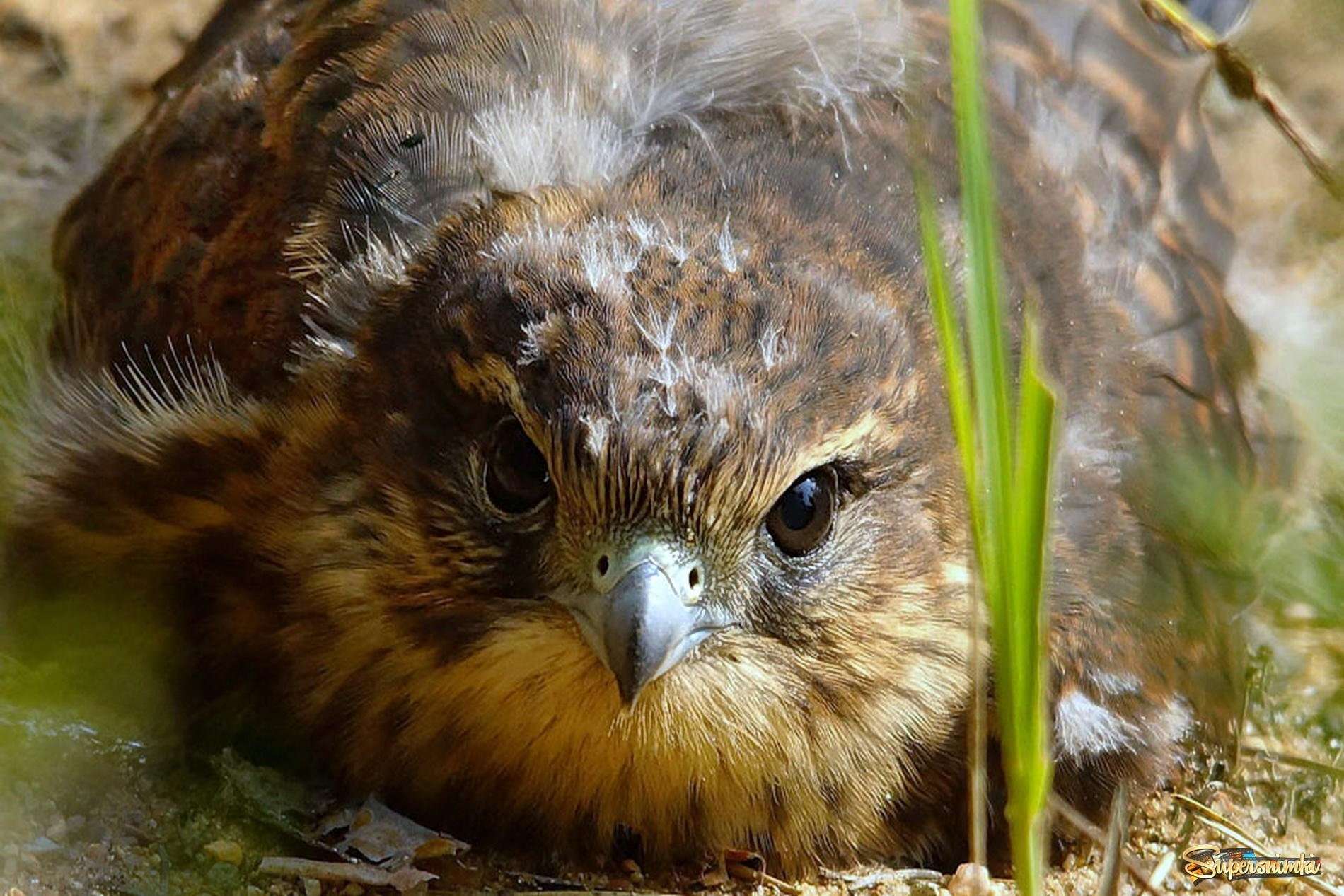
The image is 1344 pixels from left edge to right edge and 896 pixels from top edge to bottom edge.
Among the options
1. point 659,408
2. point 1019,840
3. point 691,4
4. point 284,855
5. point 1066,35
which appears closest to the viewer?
point 1019,840

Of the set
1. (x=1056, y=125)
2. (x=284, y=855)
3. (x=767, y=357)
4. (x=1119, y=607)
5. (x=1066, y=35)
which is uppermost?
(x=1066, y=35)

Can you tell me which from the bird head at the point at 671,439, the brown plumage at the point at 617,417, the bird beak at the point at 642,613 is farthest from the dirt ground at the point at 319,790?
the bird beak at the point at 642,613

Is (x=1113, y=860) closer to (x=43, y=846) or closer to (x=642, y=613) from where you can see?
(x=642, y=613)

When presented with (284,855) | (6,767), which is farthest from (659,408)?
(6,767)

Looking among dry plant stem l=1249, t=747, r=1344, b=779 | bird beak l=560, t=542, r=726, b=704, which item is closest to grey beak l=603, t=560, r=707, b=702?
bird beak l=560, t=542, r=726, b=704

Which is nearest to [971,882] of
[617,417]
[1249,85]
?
[617,417]

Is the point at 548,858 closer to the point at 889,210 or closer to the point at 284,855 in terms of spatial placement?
the point at 284,855

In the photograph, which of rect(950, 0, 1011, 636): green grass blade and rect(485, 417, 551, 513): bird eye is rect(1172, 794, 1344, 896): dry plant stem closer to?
rect(950, 0, 1011, 636): green grass blade
